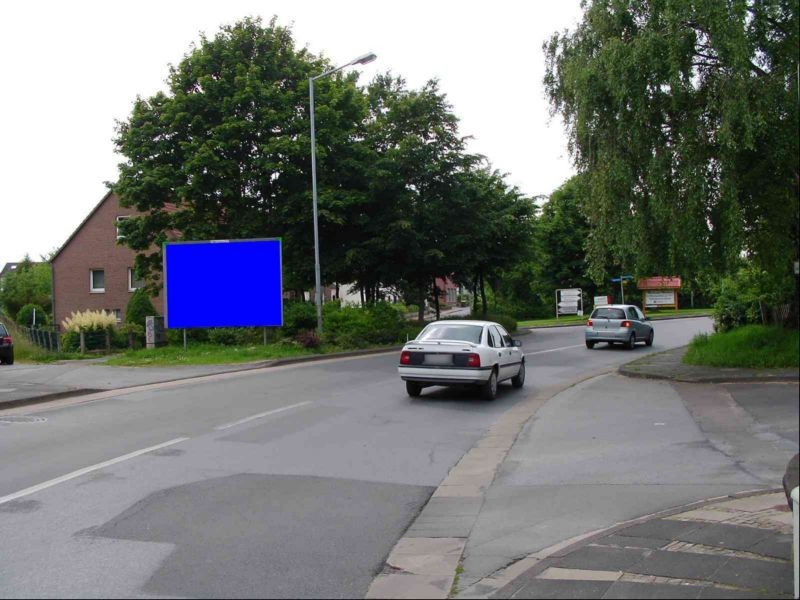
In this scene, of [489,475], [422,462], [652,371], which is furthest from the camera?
[652,371]

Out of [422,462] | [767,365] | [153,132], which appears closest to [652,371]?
[767,365]

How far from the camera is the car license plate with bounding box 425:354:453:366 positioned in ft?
44.2

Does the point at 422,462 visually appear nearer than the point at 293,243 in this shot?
Yes

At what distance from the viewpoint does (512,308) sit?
63.2 m

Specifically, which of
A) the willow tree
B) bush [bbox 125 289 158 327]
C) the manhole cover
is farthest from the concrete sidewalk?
bush [bbox 125 289 158 327]

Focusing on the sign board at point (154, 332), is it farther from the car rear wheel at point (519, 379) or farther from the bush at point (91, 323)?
the car rear wheel at point (519, 379)

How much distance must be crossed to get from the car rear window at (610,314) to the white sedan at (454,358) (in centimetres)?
1356

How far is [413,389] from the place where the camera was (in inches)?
559

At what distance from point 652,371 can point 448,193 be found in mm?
17024

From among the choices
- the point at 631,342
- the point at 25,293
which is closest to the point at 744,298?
the point at 631,342

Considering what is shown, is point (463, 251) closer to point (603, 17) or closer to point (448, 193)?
point (448, 193)

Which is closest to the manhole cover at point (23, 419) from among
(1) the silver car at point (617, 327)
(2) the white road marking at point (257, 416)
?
(2) the white road marking at point (257, 416)

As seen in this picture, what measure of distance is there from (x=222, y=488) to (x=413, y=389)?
7.10m

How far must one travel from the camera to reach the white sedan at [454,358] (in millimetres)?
13414
